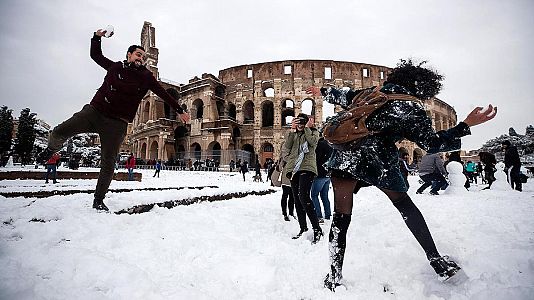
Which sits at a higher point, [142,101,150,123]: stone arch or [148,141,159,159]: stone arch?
[142,101,150,123]: stone arch

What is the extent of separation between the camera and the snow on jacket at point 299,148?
11.0 feet

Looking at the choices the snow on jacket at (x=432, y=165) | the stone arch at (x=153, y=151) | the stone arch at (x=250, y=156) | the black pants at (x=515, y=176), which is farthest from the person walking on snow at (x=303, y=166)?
the stone arch at (x=153, y=151)

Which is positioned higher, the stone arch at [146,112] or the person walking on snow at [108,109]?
the stone arch at [146,112]

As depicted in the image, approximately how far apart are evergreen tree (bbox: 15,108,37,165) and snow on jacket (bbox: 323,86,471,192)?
31.5m

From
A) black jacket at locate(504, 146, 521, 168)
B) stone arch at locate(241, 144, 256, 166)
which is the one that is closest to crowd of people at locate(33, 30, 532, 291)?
black jacket at locate(504, 146, 521, 168)

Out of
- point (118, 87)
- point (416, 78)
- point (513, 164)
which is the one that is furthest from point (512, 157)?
point (118, 87)

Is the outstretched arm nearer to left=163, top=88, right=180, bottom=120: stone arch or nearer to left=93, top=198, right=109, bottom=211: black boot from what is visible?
left=93, top=198, right=109, bottom=211: black boot

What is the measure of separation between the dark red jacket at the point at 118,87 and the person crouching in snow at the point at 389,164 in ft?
8.16

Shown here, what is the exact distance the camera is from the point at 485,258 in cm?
Answer: 214

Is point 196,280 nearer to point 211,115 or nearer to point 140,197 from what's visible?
point 140,197

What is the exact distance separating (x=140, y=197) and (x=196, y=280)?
104 inches

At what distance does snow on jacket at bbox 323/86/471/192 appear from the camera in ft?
6.26

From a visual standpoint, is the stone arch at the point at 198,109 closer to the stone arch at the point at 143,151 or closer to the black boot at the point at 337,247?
the stone arch at the point at 143,151

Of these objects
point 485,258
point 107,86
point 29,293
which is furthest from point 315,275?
point 107,86
